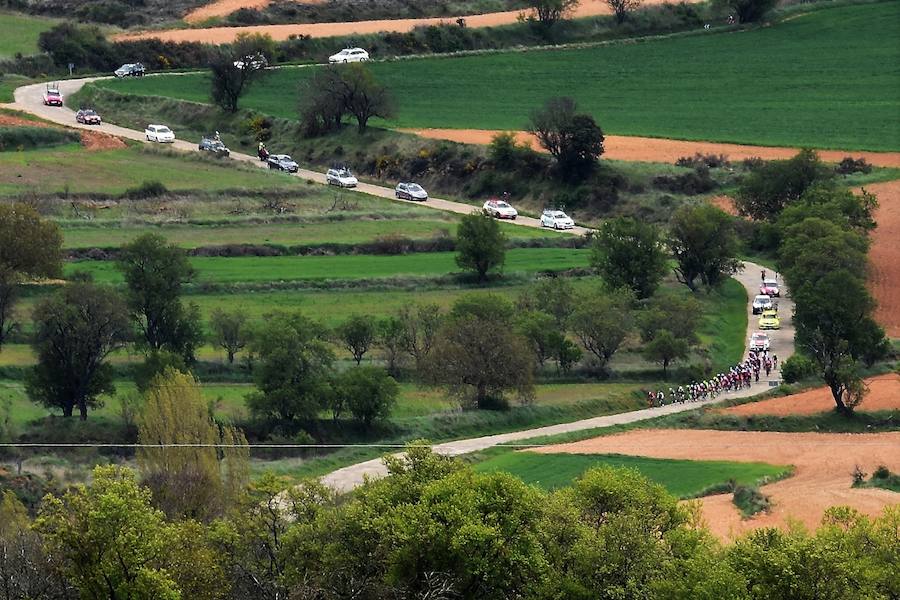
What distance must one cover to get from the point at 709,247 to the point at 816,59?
64385mm

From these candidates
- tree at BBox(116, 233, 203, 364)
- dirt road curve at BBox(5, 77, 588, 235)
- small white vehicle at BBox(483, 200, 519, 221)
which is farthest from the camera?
dirt road curve at BBox(5, 77, 588, 235)

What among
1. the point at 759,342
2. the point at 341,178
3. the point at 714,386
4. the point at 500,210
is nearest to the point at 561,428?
the point at 714,386

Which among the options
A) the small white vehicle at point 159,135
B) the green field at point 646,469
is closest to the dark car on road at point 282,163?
the small white vehicle at point 159,135

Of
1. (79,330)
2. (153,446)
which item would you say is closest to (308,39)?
(79,330)

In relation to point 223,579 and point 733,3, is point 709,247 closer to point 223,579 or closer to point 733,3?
point 223,579

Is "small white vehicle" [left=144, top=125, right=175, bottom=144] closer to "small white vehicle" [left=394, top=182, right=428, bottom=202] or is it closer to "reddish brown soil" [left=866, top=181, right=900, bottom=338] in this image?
"small white vehicle" [left=394, top=182, right=428, bottom=202]

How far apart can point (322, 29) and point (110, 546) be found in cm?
12658

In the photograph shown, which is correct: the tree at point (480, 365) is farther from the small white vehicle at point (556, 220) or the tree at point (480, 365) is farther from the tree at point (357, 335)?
the small white vehicle at point (556, 220)

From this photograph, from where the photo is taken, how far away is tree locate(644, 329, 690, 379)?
299 feet

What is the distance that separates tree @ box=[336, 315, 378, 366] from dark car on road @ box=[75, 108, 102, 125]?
57496 millimetres

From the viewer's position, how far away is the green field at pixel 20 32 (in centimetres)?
16350

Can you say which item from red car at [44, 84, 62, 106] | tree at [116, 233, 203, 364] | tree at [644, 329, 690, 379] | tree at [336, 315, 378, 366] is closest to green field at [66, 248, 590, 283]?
tree at [116, 233, 203, 364]

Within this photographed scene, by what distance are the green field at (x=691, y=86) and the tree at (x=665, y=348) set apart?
169ft

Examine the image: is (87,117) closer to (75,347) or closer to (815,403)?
(75,347)
